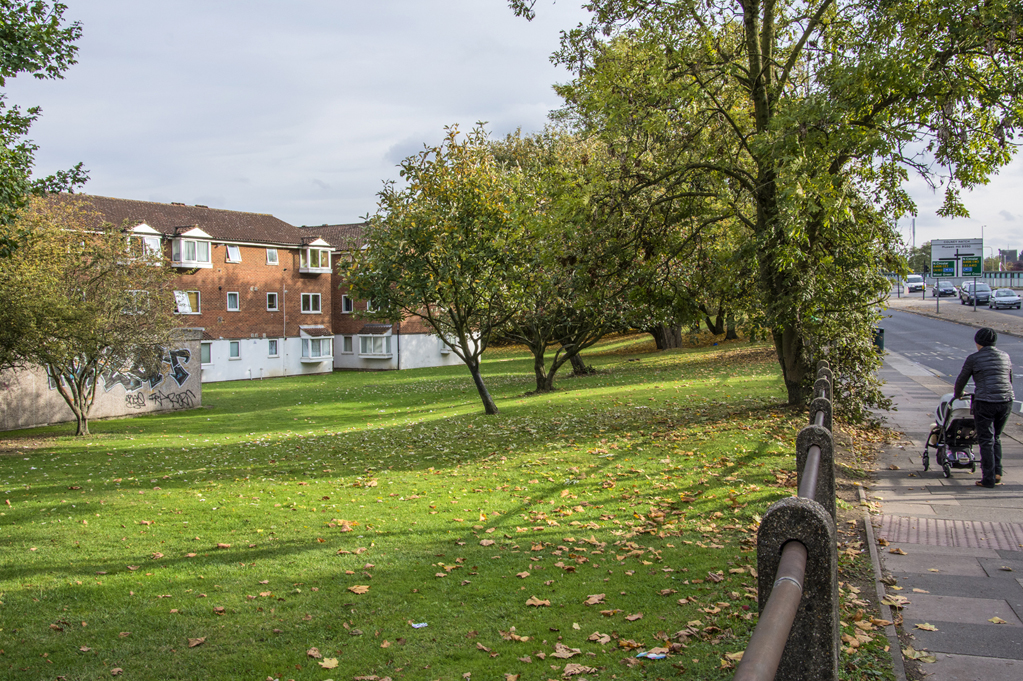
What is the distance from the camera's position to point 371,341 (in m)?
59.0

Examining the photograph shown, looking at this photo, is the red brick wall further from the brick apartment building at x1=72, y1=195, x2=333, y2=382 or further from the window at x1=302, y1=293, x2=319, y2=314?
the window at x1=302, y1=293, x2=319, y2=314

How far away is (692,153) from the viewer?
15492 mm

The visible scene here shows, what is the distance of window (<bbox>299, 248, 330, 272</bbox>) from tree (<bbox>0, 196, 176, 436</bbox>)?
97.4ft

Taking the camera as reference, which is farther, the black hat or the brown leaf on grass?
the black hat

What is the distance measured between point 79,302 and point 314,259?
36296mm

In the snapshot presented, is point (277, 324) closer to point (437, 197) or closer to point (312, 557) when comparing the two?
point (437, 197)

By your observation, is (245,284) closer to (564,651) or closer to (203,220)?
(203,220)

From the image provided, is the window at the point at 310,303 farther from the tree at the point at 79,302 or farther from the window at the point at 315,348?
the tree at the point at 79,302

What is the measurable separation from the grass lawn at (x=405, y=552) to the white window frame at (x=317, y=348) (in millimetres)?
39580

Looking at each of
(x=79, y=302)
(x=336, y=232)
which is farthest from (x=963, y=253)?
(x=79, y=302)

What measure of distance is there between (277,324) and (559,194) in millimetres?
43900

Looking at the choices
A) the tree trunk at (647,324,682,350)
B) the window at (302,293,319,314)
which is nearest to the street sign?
the tree trunk at (647,324,682,350)

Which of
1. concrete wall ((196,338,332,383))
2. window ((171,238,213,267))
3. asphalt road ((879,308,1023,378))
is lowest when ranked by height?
concrete wall ((196,338,332,383))

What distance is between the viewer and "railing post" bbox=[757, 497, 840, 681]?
90.4 inches
